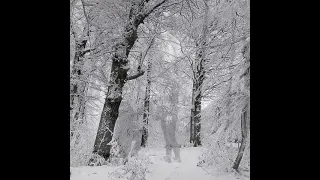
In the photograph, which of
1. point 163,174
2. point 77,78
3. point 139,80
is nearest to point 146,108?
point 139,80

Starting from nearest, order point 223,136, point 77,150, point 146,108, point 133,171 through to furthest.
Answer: point 133,171 < point 223,136 < point 77,150 < point 146,108

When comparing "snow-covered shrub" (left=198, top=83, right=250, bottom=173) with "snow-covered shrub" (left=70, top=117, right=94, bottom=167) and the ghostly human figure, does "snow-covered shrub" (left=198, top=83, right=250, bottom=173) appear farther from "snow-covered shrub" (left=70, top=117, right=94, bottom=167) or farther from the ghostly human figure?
the ghostly human figure

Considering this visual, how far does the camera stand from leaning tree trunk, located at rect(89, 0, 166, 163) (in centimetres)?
653

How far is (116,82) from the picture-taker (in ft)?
22.1

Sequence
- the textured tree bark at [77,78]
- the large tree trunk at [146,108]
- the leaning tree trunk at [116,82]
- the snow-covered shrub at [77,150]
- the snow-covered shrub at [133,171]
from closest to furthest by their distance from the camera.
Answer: the snow-covered shrub at [133,171], the snow-covered shrub at [77,150], the leaning tree trunk at [116,82], the textured tree bark at [77,78], the large tree trunk at [146,108]

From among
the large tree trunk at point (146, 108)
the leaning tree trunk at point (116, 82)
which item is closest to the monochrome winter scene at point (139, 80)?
the leaning tree trunk at point (116, 82)

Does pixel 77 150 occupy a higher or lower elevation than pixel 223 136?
lower

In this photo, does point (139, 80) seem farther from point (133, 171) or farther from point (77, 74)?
point (133, 171)

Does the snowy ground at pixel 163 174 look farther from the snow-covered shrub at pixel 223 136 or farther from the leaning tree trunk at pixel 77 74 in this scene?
the leaning tree trunk at pixel 77 74

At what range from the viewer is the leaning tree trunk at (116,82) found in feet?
21.4

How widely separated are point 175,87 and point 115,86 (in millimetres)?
6597

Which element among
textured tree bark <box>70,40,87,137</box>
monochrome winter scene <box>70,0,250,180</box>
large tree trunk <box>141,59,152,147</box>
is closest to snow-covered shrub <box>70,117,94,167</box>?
monochrome winter scene <box>70,0,250,180</box>
